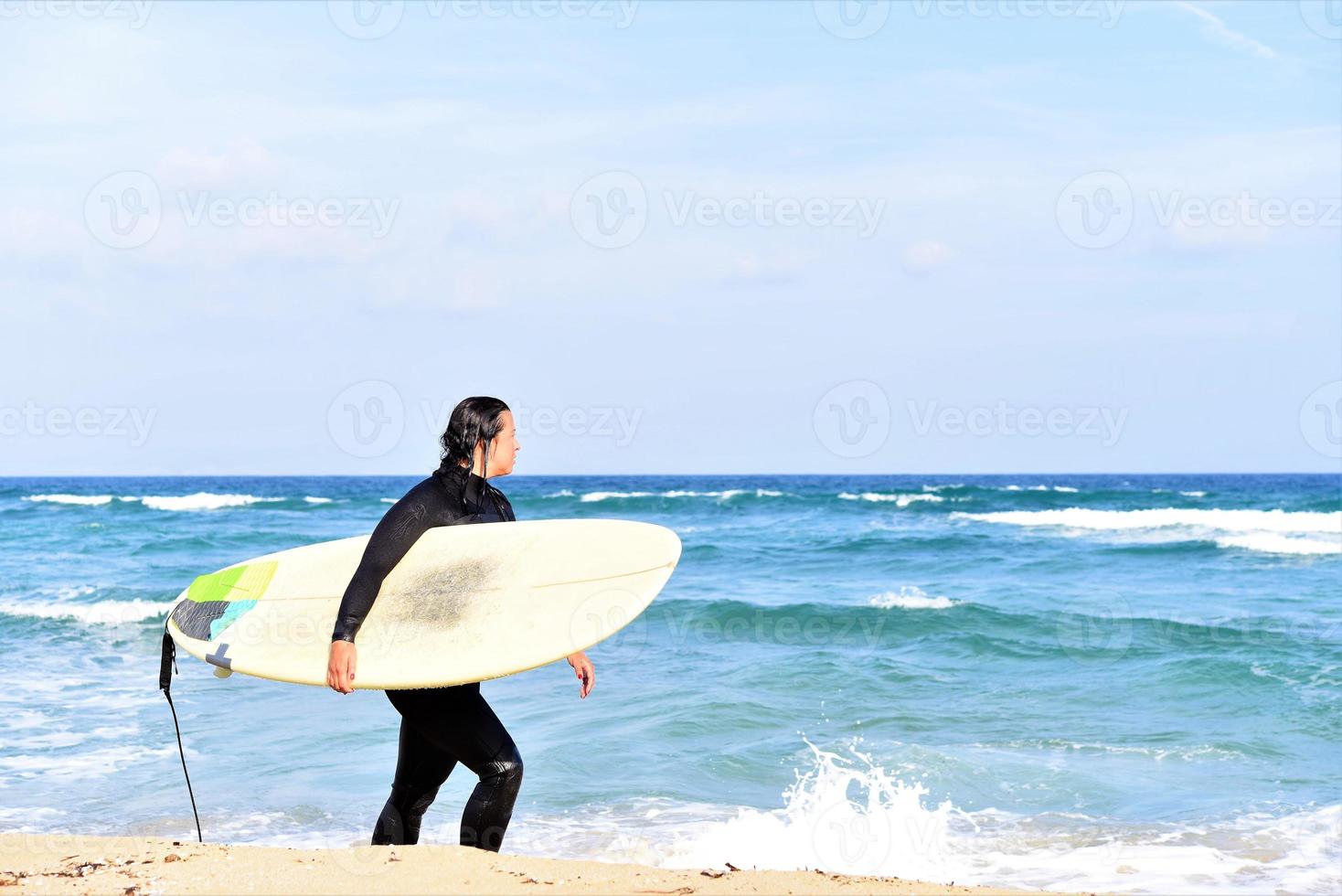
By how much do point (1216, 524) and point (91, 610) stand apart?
A: 21905 mm

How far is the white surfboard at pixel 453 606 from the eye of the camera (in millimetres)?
3139

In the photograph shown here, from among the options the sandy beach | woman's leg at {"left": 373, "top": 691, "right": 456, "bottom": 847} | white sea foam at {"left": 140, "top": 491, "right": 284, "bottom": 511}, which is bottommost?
white sea foam at {"left": 140, "top": 491, "right": 284, "bottom": 511}

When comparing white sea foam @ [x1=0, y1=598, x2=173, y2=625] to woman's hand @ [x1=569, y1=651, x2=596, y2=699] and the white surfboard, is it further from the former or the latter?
woman's hand @ [x1=569, y1=651, x2=596, y2=699]

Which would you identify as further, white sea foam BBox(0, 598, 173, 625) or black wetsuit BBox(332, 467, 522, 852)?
white sea foam BBox(0, 598, 173, 625)

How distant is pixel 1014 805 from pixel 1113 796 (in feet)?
1.73

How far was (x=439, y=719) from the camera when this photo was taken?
10.1 feet

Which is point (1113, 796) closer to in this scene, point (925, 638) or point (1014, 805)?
point (1014, 805)

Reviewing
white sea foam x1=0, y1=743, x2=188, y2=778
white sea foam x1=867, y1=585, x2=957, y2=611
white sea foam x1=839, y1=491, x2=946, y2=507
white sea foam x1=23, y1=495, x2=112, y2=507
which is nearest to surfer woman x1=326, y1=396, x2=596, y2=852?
white sea foam x1=0, y1=743, x2=188, y2=778

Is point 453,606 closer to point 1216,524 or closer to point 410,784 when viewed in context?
point 410,784

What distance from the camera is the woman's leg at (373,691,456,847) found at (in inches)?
125

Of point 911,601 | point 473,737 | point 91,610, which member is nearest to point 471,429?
point 473,737

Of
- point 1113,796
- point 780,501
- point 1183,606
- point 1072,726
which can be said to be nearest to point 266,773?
point 1113,796

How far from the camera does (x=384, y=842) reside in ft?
10.9

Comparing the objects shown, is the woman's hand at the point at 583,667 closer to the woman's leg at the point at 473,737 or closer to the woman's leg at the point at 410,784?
the woman's leg at the point at 473,737
